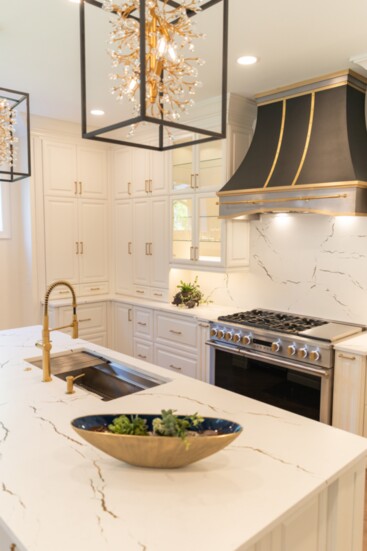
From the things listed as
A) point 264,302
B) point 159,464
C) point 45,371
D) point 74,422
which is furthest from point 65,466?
point 264,302

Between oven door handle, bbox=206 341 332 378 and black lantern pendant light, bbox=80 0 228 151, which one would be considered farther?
oven door handle, bbox=206 341 332 378

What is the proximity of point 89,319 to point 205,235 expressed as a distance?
1724 mm

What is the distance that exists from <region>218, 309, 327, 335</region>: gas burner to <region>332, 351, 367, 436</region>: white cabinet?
1.32 feet

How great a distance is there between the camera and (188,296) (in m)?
4.31

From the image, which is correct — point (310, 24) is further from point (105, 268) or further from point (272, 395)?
point (105, 268)

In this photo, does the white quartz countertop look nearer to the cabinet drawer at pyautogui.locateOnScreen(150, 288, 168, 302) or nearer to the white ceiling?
the white ceiling

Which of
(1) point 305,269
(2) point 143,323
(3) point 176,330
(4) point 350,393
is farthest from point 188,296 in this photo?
(4) point 350,393

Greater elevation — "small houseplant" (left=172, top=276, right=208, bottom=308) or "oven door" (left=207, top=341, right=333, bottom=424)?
"small houseplant" (left=172, top=276, right=208, bottom=308)

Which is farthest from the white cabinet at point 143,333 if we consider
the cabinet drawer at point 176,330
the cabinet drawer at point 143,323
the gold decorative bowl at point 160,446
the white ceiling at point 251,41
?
the gold decorative bowl at point 160,446

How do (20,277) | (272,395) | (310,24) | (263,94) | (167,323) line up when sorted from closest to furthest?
1. (310,24)
2. (272,395)
3. (263,94)
4. (167,323)
5. (20,277)

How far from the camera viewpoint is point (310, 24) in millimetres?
2477

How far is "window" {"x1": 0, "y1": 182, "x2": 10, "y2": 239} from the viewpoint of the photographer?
4.66 m

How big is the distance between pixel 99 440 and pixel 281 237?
2.89 meters

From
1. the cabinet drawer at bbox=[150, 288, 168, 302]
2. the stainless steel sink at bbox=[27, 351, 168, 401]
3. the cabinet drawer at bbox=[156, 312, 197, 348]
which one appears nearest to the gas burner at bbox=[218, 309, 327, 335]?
the cabinet drawer at bbox=[156, 312, 197, 348]
